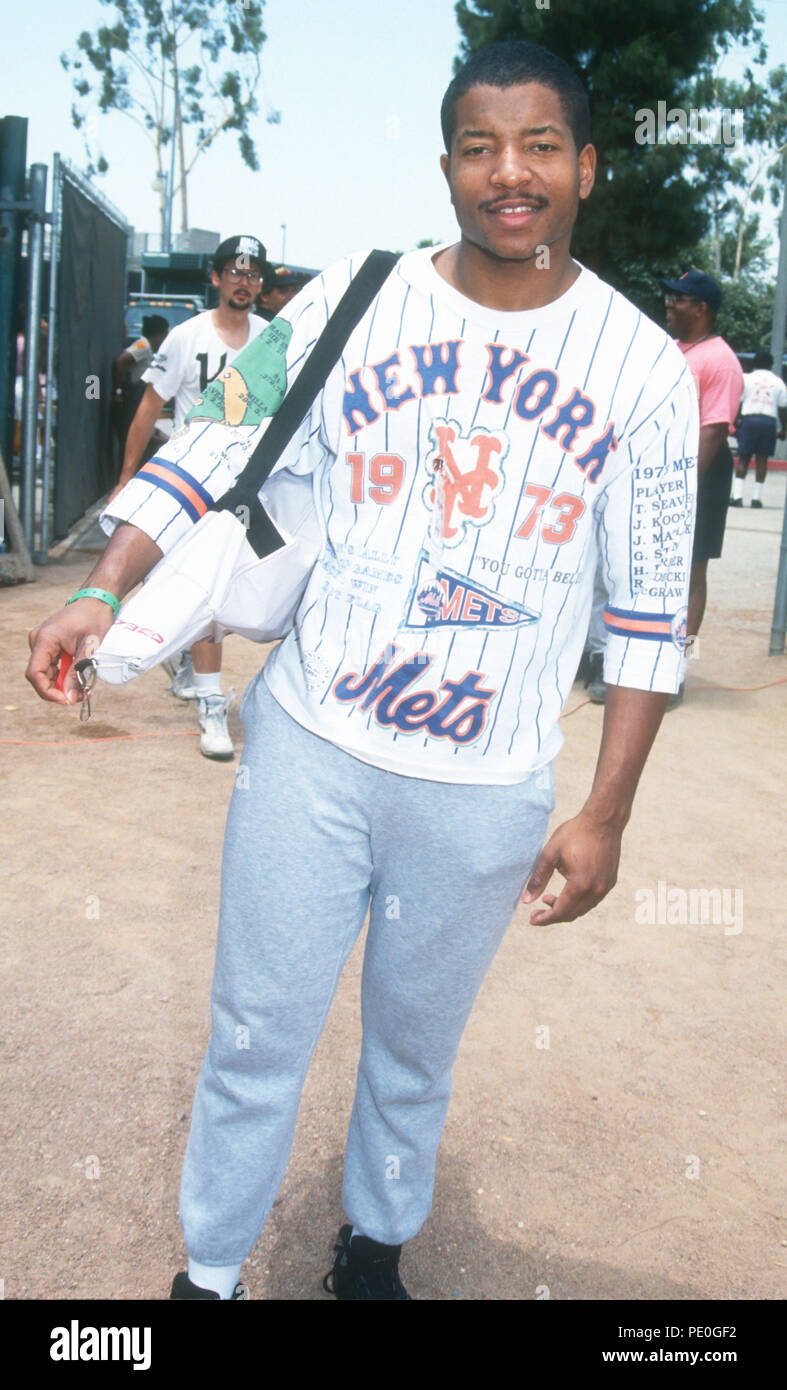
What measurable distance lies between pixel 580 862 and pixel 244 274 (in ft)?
13.7

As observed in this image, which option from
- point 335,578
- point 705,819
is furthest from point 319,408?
point 705,819

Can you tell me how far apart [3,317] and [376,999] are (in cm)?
749

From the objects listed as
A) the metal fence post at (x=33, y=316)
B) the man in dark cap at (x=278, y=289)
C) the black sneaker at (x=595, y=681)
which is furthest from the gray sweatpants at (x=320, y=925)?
the metal fence post at (x=33, y=316)

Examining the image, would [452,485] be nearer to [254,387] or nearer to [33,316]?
[254,387]

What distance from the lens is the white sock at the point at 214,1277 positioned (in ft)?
6.82

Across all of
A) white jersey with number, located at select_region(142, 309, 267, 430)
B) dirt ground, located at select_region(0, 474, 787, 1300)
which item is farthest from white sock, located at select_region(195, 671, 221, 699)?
white jersey with number, located at select_region(142, 309, 267, 430)

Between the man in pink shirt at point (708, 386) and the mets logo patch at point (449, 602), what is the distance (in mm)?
4311

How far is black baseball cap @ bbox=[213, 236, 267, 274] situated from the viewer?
5402mm

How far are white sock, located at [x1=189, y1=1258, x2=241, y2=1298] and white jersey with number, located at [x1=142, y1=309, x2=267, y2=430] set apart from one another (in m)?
4.10

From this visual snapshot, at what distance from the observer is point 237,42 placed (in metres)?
40.2

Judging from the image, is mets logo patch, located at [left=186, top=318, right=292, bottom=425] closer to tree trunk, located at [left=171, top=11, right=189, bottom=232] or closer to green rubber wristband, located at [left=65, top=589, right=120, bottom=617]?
green rubber wristband, located at [left=65, top=589, right=120, bottom=617]

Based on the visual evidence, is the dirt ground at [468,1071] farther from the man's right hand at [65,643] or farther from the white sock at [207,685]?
the man's right hand at [65,643]

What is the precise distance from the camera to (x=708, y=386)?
6.18 meters
